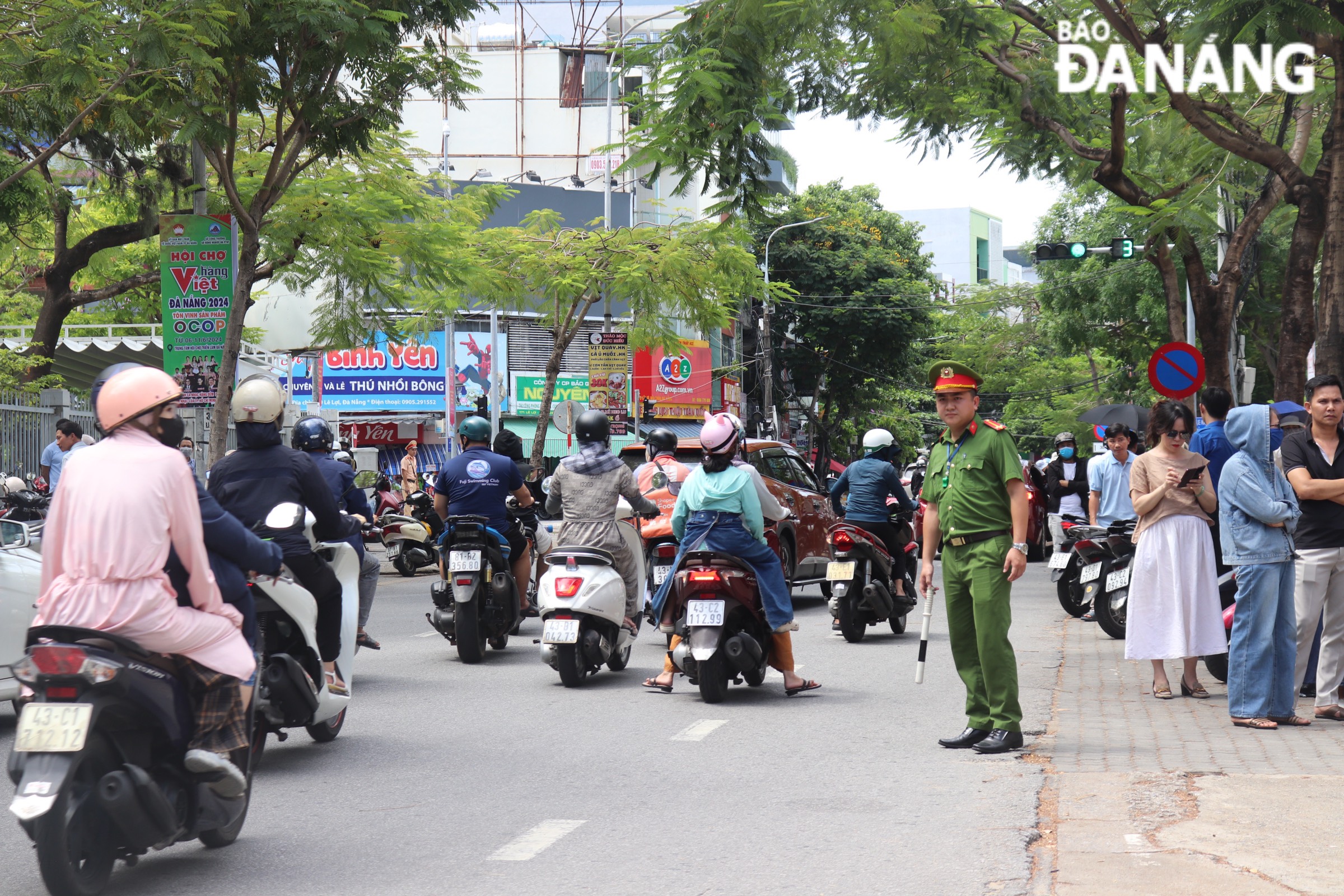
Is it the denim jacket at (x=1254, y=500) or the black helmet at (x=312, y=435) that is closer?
the denim jacket at (x=1254, y=500)

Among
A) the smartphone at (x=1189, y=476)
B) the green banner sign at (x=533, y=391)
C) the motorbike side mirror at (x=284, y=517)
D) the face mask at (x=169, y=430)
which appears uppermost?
the green banner sign at (x=533, y=391)

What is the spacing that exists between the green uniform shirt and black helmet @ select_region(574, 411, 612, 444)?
2964 millimetres

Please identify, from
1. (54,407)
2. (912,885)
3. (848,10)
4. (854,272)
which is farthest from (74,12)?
(854,272)

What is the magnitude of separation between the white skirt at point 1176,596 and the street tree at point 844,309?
39157mm

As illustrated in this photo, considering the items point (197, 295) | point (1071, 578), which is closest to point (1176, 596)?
point (1071, 578)

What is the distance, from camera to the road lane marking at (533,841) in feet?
17.4

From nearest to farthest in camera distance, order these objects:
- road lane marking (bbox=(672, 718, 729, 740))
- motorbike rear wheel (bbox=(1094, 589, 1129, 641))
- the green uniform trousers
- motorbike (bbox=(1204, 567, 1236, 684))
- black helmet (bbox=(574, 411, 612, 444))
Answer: the green uniform trousers
road lane marking (bbox=(672, 718, 729, 740))
motorbike (bbox=(1204, 567, 1236, 684))
black helmet (bbox=(574, 411, 612, 444))
motorbike rear wheel (bbox=(1094, 589, 1129, 641))

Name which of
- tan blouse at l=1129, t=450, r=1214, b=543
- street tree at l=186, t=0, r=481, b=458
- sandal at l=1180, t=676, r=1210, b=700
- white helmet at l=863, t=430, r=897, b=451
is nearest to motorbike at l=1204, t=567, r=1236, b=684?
sandal at l=1180, t=676, r=1210, b=700

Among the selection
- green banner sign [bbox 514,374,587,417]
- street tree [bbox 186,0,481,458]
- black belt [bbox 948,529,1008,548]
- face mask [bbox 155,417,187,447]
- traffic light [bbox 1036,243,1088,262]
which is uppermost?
street tree [bbox 186,0,481,458]

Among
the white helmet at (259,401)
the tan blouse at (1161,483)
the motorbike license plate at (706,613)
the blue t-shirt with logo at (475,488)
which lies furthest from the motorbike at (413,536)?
the white helmet at (259,401)

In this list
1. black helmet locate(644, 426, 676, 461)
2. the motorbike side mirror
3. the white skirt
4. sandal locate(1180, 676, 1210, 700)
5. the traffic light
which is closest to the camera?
the motorbike side mirror

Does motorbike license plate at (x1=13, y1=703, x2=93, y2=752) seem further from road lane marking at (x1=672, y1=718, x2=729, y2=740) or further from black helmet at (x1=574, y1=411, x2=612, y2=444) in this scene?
black helmet at (x1=574, y1=411, x2=612, y2=444)

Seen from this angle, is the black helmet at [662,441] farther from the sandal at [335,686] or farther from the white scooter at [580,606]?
the sandal at [335,686]

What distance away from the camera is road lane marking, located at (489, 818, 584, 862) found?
5.29 m
